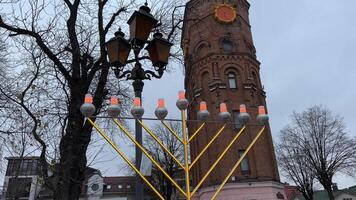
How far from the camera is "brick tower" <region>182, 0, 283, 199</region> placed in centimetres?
2439

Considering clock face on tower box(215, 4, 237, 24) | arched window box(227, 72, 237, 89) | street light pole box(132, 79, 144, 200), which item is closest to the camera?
street light pole box(132, 79, 144, 200)

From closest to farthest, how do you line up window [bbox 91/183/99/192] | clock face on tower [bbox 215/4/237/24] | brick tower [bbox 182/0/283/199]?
brick tower [bbox 182/0/283/199] → clock face on tower [bbox 215/4/237/24] → window [bbox 91/183/99/192]

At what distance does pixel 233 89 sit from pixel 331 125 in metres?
9.50

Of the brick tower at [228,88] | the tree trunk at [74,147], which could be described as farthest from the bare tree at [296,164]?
the tree trunk at [74,147]

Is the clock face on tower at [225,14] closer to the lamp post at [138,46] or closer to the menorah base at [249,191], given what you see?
the menorah base at [249,191]

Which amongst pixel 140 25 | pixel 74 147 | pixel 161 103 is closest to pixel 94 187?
pixel 74 147

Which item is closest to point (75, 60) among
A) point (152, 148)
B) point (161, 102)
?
point (161, 102)

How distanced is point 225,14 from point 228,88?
22.6 ft

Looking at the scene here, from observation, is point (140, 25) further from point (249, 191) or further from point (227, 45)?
point (227, 45)

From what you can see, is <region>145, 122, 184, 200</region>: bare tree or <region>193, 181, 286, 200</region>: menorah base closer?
<region>193, 181, 286, 200</region>: menorah base

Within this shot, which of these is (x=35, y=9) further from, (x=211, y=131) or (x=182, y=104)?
(x=211, y=131)

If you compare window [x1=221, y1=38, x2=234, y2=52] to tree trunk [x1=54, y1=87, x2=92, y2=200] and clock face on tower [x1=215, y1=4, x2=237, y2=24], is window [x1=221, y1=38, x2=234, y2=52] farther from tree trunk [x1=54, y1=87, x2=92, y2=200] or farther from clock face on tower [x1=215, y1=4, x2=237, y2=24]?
tree trunk [x1=54, y1=87, x2=92, y2=200]

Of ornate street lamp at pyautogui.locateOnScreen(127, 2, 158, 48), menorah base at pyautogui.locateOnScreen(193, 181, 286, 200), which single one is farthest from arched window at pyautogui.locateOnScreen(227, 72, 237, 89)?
ornate street lamp at pyautogui.locateOnScreen(127, 2, 158, 48)

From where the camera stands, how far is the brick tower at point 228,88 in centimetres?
2439
